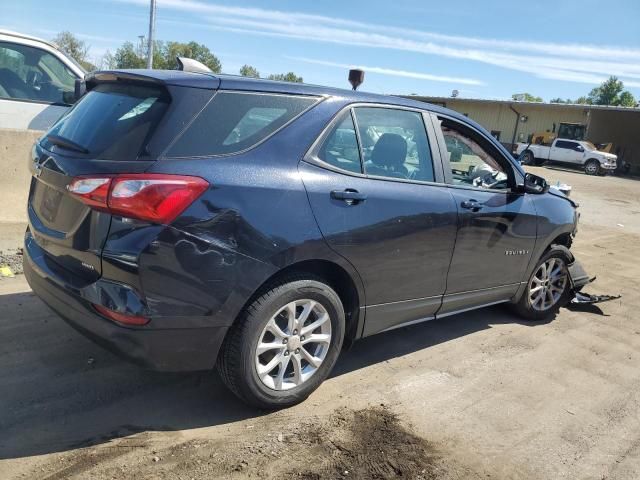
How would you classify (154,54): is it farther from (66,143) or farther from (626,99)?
(626,99)

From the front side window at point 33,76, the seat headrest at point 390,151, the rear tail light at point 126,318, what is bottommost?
the rear tail light at point 126,318

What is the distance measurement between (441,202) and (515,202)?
1.07 m

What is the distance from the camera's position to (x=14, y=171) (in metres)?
6.27

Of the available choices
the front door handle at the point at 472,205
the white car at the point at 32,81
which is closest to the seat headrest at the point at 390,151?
the front door handle at the point at 472,205

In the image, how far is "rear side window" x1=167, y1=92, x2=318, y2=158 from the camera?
2.86m

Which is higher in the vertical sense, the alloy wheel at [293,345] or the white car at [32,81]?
the white car at [32,81]

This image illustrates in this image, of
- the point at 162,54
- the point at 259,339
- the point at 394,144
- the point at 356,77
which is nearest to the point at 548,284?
the point at 394,144

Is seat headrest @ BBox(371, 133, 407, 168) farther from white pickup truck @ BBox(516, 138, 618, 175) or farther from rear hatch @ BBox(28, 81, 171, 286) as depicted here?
white pickup truck @ BBox(516, 138, 618, 175)

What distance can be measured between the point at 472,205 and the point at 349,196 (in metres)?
1.29

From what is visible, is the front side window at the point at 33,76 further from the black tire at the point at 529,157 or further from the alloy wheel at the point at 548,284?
the black tire at the point at 529,157

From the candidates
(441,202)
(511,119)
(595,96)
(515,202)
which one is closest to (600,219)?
(515,202)

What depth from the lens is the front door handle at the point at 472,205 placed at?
4.10m

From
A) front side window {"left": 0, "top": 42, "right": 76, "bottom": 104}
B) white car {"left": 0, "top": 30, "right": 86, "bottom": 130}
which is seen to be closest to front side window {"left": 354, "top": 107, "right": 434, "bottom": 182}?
white car {"left": 0, "top": 30, "right": 86, "bottom": 130}

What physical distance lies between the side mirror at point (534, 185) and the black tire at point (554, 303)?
2.18ft
